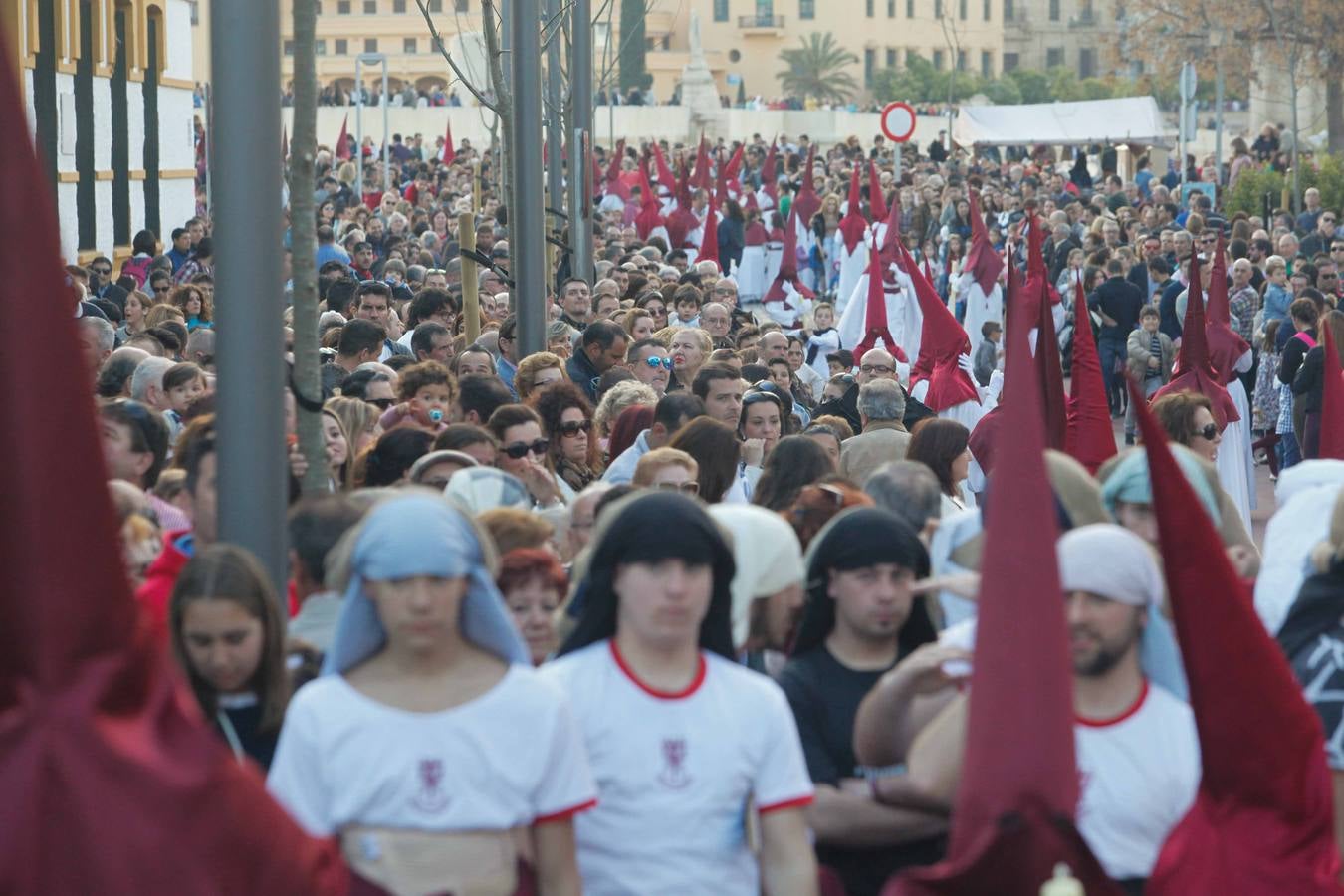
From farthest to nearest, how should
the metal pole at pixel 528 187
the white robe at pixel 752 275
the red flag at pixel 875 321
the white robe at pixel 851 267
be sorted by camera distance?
the white robe at pixel 752 275 → the white robe at pixel 851 267 → the red flag at pixel 875 321 → the metal pole at pixel 528 187

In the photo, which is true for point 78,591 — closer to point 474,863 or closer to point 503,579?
point 474,863

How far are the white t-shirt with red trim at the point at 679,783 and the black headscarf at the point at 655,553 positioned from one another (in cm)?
20

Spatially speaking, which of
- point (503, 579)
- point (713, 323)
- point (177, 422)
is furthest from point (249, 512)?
point (713, 323)

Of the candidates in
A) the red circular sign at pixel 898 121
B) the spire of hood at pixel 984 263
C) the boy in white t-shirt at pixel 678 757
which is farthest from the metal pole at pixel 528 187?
the red circular sign at pixel 898 121

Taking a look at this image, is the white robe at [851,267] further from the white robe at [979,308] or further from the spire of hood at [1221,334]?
the spire of hood at [1221,334]

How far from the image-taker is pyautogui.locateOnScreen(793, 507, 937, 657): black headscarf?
4727 millimetres

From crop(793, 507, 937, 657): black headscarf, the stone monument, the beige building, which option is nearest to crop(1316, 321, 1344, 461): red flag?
crop(793, 507, 937, 657): black headscarf

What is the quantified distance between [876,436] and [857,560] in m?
4.24

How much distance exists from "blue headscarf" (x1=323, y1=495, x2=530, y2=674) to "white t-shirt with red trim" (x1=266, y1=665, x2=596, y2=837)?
13cm

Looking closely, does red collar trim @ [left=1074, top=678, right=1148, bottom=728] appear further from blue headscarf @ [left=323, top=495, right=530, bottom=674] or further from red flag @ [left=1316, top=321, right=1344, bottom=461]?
red flag @ [left=1316, top=321, right=1344, bottom=461]

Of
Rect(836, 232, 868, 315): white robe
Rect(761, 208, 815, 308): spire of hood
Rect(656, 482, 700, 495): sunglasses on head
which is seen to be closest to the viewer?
Rect(656, 482, 700, 495): sunglasses on head

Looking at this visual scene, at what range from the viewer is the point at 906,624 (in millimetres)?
4805

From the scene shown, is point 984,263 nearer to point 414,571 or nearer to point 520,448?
point 520,448

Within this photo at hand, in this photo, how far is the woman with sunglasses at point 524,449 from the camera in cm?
749
